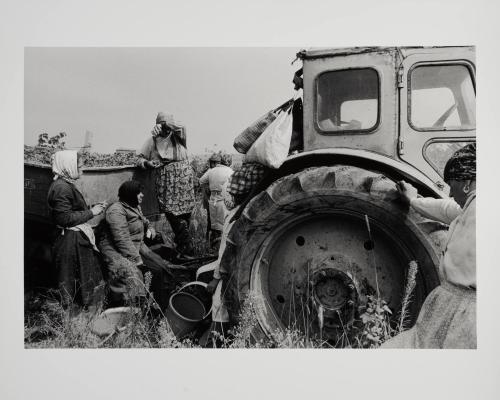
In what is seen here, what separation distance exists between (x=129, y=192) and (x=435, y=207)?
74.7 inches

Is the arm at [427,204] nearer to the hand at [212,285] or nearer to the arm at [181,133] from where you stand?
the hand at [212,285]

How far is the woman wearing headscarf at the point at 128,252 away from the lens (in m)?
3.79

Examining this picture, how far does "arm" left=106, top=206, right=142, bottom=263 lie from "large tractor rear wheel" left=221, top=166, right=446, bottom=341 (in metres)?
0.68

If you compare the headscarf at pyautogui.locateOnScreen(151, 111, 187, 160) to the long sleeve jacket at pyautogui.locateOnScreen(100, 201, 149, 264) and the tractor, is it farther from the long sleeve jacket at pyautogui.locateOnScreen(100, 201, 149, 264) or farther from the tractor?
the tractor

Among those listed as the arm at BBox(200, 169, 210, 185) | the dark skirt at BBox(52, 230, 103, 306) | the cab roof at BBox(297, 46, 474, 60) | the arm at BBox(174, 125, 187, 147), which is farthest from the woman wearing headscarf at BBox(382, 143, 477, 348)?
the dark skirt at BBox(52, 230, 103, 306)

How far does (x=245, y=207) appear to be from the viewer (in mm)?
3486

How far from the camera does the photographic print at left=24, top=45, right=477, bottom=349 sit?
3336 mm

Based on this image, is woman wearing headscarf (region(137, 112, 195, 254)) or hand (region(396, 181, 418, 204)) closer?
hand (region(396, 181, 418, 204))

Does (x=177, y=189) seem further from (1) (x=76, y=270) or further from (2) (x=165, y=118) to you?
(1) (x=76, y=270)

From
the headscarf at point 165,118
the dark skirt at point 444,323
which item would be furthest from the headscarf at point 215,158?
the dark skirt at point 444,323

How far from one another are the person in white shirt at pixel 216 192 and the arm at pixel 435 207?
1178 mm

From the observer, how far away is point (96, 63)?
3.75 m

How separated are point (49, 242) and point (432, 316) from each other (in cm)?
241

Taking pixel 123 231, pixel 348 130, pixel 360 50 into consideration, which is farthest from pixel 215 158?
pixel 360 50
